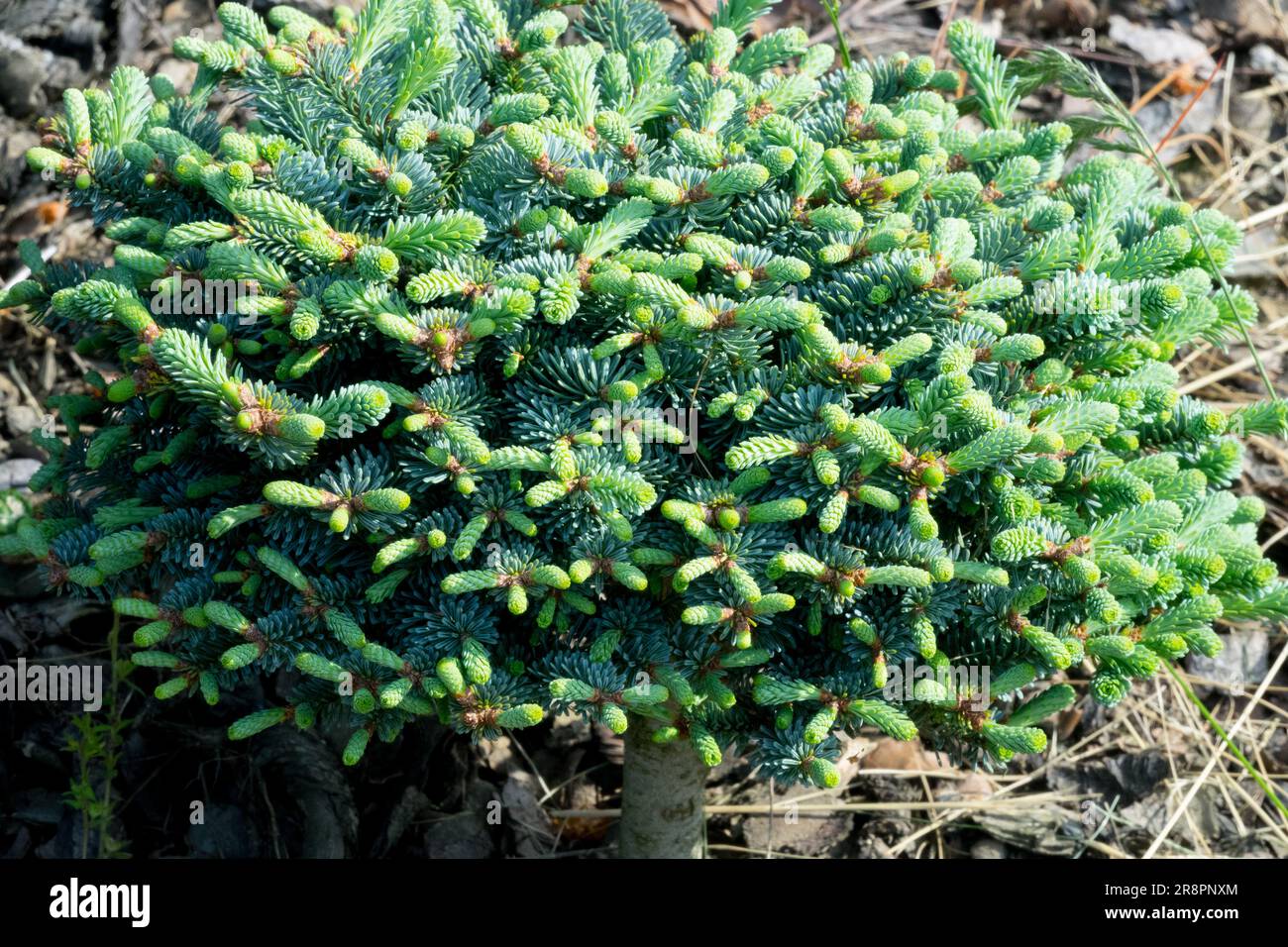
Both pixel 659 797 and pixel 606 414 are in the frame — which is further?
pixel 659 797

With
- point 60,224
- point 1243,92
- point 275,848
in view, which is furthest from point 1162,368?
point 60,224

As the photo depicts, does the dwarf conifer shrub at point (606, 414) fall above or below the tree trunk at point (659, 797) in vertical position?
above

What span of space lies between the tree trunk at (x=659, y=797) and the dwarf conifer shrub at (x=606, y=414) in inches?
8.2

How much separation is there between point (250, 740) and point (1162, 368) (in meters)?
2.39

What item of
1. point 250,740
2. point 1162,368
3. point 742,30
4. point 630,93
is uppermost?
point 742,30

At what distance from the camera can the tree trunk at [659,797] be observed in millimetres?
2645

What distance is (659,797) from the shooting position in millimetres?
2719

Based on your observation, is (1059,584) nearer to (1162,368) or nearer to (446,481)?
(1162,368)

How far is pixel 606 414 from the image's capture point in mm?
2146

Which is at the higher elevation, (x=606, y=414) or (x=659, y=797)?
(x=606, y=414)

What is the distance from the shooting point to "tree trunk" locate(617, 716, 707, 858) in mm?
2645

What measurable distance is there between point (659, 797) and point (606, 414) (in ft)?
3.36

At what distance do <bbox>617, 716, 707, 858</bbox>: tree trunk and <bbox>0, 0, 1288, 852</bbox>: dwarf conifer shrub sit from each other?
208mm
